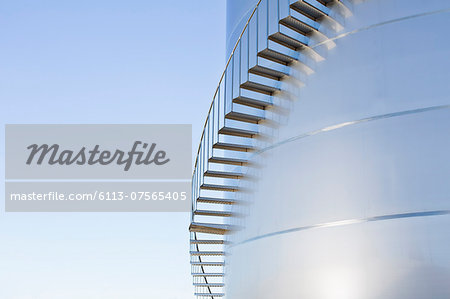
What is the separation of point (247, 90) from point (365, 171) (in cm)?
357

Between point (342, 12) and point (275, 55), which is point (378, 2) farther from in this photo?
point (275, 55)

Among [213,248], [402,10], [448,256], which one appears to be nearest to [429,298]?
[448,256]

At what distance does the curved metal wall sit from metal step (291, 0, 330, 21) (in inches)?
22.1

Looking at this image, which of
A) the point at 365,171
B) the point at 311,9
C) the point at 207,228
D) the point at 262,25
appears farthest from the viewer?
the point at 207,228

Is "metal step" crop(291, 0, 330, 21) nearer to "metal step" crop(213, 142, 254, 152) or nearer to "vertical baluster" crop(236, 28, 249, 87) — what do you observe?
"vertical baluster" crop(236, 28, 249, 87)

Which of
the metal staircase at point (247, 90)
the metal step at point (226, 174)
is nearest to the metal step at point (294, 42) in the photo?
the metal staircase at point (247, 90)

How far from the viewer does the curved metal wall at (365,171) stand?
740 cm

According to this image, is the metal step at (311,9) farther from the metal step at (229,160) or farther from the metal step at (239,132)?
the metal step at (229,160)

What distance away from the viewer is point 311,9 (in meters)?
9.26

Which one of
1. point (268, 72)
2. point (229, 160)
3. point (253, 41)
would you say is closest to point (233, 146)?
point (229, 160)

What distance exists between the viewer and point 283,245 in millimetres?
8727

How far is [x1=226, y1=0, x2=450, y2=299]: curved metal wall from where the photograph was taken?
7.40 metres

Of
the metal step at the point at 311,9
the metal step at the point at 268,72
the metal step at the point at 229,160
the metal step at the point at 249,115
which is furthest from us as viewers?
the metal step at the point at 229,160
